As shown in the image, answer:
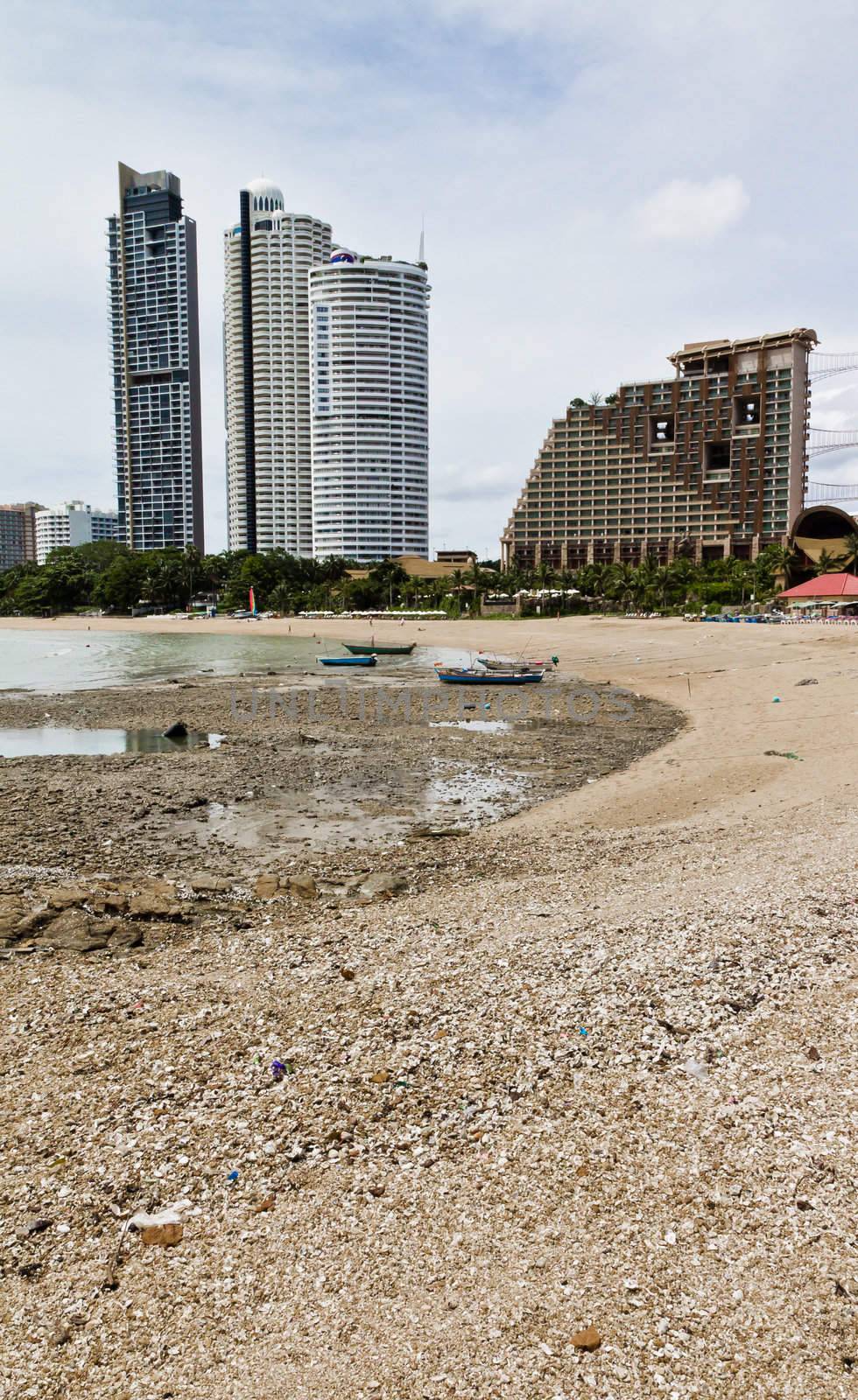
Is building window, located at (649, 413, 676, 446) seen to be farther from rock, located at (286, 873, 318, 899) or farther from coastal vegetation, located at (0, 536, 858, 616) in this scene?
rock, located at (286, 873, 318, 899)

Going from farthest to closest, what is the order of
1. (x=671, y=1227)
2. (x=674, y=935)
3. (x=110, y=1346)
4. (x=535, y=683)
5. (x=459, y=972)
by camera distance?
(x=535, y=683) < (x=674, y=935) < (x=459, y=972) < (x=671, y=1227) < (x=110, y=1346)

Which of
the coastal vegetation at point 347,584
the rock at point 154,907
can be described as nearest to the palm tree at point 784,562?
the coastal vegetation at point 347,584

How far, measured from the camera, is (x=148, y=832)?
48.1 feet

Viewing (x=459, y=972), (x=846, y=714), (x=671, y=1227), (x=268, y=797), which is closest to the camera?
(x=671, y=1227)

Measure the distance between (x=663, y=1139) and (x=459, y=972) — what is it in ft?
8.68

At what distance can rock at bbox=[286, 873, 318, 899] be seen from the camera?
1086 centimetres

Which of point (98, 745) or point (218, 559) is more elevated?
point (218, 559)

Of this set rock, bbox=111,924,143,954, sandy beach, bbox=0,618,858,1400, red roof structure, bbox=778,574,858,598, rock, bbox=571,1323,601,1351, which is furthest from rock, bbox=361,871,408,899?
red roof structure, bbox=778,574,858,598

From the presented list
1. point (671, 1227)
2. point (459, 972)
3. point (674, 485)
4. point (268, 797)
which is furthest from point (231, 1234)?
point (674, 485)

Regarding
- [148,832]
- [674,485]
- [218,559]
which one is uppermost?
[674,485]

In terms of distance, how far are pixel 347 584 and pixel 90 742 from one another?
11012 cm

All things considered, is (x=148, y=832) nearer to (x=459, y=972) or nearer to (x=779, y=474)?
(x=459, y=972)

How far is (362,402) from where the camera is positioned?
193 m

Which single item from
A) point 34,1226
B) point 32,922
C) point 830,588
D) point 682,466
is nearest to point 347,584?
point 830,588
